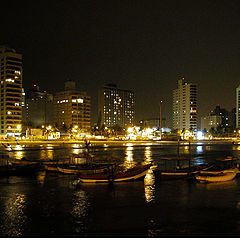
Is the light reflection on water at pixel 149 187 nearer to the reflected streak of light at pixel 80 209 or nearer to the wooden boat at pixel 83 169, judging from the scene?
the reflected streak of light at pixel 80 209

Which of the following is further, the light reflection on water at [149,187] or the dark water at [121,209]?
the light reflection on water at [149,187]

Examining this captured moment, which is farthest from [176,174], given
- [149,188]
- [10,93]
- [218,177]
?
[10,93]

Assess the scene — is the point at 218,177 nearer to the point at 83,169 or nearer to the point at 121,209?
the point at 121,209

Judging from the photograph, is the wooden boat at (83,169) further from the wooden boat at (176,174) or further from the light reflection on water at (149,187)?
the wooden boat at (176,174)

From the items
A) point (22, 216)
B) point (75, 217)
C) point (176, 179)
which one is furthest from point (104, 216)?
point (176, 179)

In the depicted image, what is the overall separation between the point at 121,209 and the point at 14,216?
6.50m

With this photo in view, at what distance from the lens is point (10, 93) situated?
130 metres

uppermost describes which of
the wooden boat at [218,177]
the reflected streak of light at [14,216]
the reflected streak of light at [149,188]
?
the wooden boat at [218,177]

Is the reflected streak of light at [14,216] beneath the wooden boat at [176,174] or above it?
beneath

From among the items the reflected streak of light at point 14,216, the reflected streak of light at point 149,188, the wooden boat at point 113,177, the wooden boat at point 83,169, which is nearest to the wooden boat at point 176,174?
the reflected streak of light at point 149,188

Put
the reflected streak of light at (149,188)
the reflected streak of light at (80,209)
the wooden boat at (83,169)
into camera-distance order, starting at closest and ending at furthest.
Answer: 1. the reflected streak of light at (80,209)
2. the reflected streak of light at (149,188)
3. the wooden boat at (83,169)

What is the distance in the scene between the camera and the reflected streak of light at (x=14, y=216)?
14953 millimetres

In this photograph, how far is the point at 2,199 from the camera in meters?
21.8

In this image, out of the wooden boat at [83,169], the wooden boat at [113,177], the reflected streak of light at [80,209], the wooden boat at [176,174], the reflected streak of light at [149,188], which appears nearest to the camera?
the reflected streak of light at [80,209]
